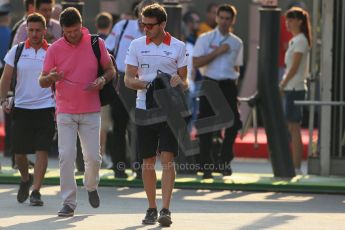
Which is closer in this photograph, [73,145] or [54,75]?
[54,75]

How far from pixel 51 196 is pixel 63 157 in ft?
5.58

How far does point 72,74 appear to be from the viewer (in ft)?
37.3

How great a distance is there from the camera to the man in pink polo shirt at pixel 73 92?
1134cm

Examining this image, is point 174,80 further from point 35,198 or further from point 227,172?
point 227,172

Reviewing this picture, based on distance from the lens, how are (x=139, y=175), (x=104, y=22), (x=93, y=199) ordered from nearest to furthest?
1. (x=93, y=199)
2. (x=139, y=175)
3. (x=104, y=22)

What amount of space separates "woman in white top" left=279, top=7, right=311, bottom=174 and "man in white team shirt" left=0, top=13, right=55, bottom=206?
3.63 meters

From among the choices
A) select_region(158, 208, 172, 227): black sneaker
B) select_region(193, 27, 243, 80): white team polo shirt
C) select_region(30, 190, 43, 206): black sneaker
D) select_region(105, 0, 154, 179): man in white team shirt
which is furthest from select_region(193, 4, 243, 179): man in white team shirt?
select_region(158, 208, 172, 227): black sneaker

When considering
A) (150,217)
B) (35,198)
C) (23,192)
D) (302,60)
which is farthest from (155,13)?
(302,60)

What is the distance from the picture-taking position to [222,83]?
14.5 m

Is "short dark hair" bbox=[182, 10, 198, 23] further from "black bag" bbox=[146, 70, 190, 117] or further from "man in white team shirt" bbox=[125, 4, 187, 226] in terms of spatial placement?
"black bag" bbox=[146, 70, 190, 117]

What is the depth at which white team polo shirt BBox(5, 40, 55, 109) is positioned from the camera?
12.2 m

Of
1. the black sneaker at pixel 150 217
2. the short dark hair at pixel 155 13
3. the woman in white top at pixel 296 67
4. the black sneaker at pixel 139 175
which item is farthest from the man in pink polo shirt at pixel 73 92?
the woman in white top at pixel 296 67

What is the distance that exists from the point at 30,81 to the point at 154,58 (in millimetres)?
1597

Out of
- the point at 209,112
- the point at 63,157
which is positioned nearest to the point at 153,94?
the point at 63,157
